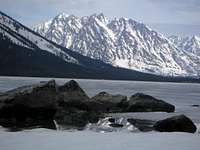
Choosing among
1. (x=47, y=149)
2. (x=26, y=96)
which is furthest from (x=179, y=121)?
(x=47, y=149)

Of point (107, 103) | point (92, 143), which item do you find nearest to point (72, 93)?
point (107, 103)

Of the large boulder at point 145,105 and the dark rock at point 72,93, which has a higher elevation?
the dark rock at point 72,93

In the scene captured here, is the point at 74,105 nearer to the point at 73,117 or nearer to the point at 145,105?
the point at 73,117

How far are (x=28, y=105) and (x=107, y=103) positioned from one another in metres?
20.9

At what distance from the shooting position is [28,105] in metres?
36.1

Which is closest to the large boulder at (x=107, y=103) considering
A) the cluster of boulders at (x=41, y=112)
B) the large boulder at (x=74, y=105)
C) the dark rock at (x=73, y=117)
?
the large boulder at (x=74, y=105)

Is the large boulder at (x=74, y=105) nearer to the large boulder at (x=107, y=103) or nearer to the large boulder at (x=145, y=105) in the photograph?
the large boulder at (x=107, y=103)

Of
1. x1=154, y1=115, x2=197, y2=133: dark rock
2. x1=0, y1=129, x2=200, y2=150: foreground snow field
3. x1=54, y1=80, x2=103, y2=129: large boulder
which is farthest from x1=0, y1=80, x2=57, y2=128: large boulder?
x1=0, y1=129, x2=200, y2=150: foreground snow field

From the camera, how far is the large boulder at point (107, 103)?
52.5 metres

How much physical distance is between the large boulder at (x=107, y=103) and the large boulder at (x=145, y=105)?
4.78 ft

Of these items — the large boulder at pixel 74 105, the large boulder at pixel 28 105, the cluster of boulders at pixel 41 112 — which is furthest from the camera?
the large boulder at pixel 74 105

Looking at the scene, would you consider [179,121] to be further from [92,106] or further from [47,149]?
[92,106]

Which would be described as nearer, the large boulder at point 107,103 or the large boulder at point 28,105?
the large boulder at point 28,105

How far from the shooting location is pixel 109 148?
15.5 meters
